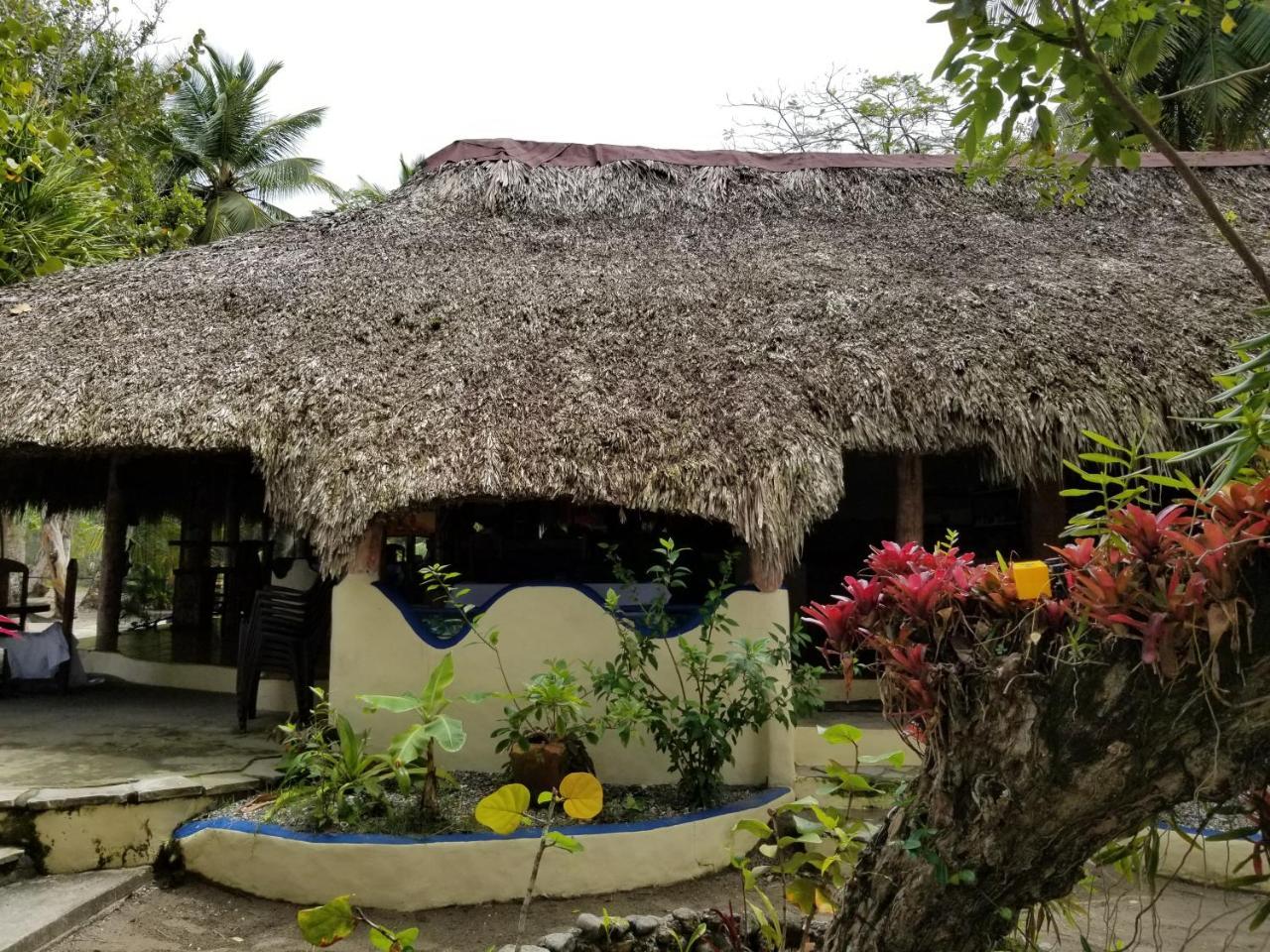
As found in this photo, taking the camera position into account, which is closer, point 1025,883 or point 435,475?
point 1025,883

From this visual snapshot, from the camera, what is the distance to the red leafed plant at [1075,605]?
1291mm

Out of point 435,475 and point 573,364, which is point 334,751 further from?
point 573,364

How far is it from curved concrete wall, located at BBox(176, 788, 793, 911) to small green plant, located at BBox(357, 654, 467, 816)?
0.25 metres

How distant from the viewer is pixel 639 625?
4.45 metres

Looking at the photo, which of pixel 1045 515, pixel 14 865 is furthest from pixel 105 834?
pixel 1045 515

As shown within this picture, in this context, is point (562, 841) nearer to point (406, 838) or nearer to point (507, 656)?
point (406, 838)

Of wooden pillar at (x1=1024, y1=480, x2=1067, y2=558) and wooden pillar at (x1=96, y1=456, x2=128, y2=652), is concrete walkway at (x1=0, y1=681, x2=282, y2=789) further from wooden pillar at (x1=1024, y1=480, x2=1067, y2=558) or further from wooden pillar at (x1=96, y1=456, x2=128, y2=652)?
wooden pillar at (x1=1024, y1=480, x2=1067, y2=558)

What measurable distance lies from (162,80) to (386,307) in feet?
21.7

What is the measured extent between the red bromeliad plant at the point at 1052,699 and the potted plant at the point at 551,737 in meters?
2.12

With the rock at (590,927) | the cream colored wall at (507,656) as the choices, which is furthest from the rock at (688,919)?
the cream colored wall at (507,656)

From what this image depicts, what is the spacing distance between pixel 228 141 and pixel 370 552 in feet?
51.4

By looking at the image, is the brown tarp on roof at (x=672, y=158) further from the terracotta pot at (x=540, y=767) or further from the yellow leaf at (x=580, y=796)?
the yellow leaf at (x=580, y=796)


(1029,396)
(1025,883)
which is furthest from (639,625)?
(1025,883)

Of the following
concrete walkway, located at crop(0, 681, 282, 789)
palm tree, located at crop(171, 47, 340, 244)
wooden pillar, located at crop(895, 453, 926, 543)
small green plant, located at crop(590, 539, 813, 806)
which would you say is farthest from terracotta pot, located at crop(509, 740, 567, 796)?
palm tree, located at crop(171, 47, 340, 244)
